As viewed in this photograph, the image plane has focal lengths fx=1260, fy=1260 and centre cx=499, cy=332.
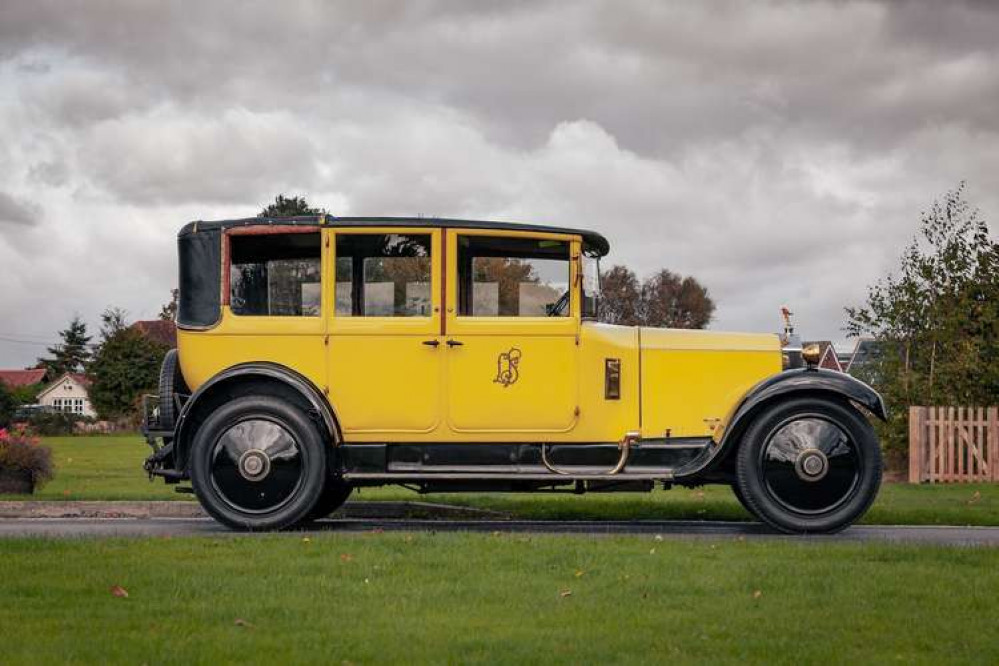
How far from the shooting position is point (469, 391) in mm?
9883

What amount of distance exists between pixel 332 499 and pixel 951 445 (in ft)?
42.1

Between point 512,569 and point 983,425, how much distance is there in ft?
50.6

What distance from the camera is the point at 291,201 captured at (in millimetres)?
67938

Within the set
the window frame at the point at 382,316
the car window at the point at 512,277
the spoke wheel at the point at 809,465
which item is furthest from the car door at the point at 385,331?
the spoke wheel at the point at 809,465

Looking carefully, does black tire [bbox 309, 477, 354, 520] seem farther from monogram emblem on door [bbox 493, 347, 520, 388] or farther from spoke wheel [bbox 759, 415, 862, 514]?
spoke wheel [bbox 759, 415, 862, 514]

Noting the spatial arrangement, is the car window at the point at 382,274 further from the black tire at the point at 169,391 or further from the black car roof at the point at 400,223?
the black tire at the point at 169,391

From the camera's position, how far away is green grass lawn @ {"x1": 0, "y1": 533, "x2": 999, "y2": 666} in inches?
211

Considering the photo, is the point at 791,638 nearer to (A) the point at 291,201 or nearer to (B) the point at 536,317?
(B) the point at 536,317

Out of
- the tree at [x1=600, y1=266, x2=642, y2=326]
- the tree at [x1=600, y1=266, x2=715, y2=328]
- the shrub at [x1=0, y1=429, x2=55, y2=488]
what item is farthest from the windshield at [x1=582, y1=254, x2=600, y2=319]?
the tree at [x1=600, y1=266, x2=715, y2=328]

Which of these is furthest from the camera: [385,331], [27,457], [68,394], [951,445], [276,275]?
[68,394]

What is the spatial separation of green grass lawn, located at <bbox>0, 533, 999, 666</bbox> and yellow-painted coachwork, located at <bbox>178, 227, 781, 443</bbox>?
1.42 meters

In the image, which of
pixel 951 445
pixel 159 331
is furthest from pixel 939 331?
pixel 159 331

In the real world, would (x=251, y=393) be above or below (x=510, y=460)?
above

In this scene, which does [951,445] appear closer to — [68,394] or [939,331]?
[939,331]
